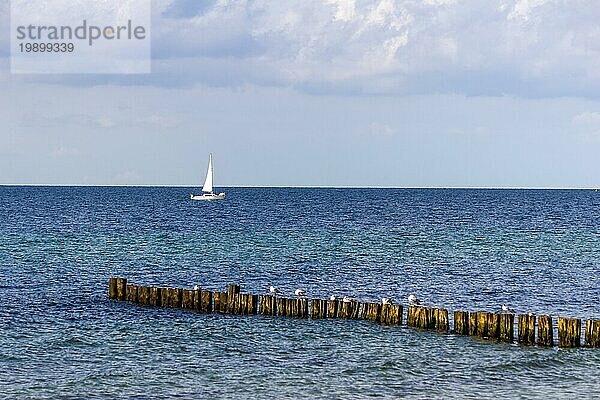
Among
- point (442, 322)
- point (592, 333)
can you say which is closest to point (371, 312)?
point (442, 322)

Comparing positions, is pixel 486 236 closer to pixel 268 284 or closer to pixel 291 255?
pixel 291 255

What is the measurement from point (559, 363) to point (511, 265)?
2886 centimetres

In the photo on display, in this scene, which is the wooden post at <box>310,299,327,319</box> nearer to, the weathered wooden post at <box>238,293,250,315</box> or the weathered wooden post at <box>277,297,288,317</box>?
the weathered wooden post at <box>277,297,288,317</box>

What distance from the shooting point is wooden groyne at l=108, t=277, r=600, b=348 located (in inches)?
1316

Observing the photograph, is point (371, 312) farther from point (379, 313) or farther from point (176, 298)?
point (176, 298)

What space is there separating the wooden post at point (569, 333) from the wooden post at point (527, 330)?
3.42 feet

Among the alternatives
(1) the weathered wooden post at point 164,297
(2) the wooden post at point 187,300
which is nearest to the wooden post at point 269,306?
(2) the wooden post at point 187,300

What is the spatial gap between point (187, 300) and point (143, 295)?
260 cm

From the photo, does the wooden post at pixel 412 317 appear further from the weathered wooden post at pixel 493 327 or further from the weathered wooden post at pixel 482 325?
the weathered wooden post at pixel 493 327

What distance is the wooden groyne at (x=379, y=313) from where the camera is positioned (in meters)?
33.4

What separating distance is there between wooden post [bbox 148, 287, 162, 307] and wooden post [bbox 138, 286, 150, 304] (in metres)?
0.12

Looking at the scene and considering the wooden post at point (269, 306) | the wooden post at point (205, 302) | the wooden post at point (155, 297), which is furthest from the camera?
the wooden post at point (155, 297)

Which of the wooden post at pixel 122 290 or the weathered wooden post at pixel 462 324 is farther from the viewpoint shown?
the wooden post at pixel 122 290

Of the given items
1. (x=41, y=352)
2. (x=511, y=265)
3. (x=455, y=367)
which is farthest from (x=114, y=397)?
(x=511, y=265)
